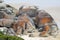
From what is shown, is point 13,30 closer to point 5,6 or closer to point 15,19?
point 15,19

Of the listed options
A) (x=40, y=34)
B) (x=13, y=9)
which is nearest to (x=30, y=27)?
(x=40, y=34)

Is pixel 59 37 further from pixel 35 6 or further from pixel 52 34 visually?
pixel 35 6

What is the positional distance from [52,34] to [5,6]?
1.31 metres

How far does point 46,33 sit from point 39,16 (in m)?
0.47

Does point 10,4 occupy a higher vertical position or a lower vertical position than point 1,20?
higher

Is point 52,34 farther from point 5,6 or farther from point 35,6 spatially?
point 5,6

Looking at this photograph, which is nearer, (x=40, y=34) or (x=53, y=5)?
(x=40, y=34)

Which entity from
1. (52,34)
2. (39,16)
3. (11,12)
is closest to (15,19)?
(11,12)

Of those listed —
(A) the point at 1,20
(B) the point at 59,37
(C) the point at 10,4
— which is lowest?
(B) the point at 59,37

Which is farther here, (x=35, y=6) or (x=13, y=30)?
(x=35, y=6)

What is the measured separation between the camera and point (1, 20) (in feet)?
17.7

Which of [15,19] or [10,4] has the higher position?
[10,4]

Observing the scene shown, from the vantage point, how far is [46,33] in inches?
208

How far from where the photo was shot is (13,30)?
5.30 metres
